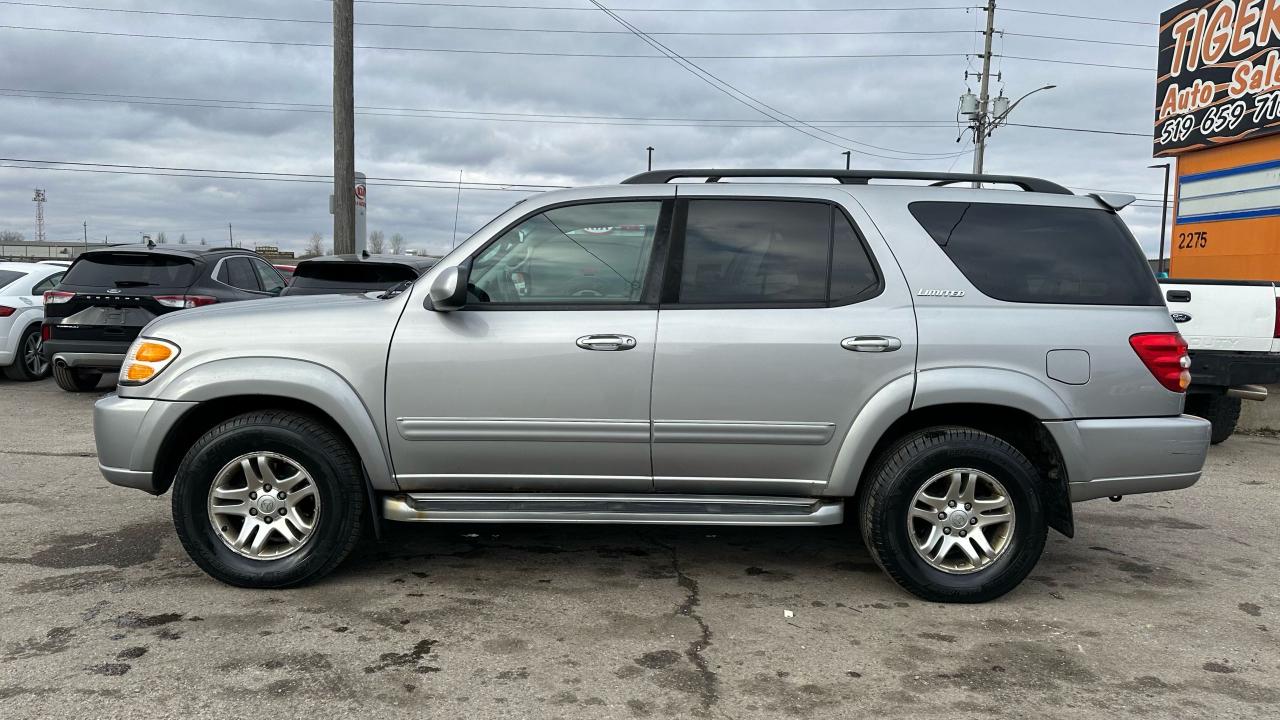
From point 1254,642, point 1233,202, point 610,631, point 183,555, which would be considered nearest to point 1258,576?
point 1254,642

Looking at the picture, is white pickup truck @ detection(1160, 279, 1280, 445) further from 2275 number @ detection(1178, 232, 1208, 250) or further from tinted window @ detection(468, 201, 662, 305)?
2275 number @ detection(1178, 232, 1208, 250)


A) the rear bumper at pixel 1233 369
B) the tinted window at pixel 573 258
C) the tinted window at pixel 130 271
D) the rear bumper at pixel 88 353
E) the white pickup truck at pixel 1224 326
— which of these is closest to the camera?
the tinted window at pixel 573 258

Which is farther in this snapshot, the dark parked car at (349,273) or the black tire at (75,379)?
the black tire at (75,379)

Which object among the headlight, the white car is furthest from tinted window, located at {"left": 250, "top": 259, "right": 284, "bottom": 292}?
the headlight

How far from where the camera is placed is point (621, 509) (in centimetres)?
405

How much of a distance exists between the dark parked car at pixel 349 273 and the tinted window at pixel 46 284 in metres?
4.76

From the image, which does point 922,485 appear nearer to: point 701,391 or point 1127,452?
point 1127,452

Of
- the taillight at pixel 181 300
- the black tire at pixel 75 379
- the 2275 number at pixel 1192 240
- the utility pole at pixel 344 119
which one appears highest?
the utility pole at pixel 344 119

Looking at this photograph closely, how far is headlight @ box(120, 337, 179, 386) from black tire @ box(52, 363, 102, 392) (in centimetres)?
644

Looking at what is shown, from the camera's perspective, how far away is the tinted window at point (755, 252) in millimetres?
4090

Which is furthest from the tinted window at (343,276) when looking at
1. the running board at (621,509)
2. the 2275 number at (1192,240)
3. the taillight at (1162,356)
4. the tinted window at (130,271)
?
the 2275 number at (1192,240)

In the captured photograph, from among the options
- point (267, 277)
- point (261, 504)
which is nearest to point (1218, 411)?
point (261, 504)

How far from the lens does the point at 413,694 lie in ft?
10.3

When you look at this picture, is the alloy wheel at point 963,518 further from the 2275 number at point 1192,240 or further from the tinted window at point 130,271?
the 2275 number at point 1192,240
